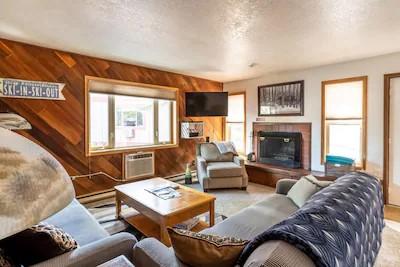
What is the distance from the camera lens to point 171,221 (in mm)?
2080

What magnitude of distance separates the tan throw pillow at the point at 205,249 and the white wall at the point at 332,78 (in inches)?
139

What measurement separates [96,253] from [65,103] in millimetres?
2810

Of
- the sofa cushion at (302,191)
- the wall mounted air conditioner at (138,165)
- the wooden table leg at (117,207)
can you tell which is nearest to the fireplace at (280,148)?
the sofa cushion at (302,191)

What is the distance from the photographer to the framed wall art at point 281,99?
4391mm

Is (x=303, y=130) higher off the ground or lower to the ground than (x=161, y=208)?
higher

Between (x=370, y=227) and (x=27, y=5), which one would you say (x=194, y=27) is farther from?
(x=370, y=227)

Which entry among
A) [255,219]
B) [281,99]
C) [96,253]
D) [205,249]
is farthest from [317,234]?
[281,99]

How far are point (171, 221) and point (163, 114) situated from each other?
3017 mm

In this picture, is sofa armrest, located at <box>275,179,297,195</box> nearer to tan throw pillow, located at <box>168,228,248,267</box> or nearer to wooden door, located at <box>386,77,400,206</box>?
tan throw pillow, located at <box>168,228,248,267</box>

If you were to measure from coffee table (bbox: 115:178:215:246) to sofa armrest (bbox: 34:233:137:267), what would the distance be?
659 mm

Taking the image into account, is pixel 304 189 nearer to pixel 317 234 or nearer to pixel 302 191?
pixel 302 191

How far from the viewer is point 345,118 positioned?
3.84m

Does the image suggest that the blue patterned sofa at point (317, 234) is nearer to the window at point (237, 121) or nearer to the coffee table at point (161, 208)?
the coffee table at point (161, 208)

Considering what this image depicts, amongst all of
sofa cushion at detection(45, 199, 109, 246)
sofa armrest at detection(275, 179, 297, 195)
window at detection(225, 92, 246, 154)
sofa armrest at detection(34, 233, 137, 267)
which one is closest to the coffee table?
sofa cushion at detection(45, 199, 109, 246)
